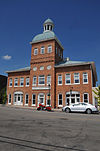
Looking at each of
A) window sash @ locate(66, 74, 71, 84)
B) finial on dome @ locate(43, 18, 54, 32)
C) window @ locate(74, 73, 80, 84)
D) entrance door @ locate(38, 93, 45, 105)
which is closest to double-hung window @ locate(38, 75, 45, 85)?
entrance door @ locate(38, 93, 45, 105)

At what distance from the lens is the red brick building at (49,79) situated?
80.0ft

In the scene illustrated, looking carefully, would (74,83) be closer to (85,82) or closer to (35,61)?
(85,82)

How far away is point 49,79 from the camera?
27.0 m

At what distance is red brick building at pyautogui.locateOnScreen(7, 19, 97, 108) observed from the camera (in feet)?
80.0

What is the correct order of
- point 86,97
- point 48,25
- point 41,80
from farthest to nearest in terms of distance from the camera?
point 48,25, point 41,80, point 86,97

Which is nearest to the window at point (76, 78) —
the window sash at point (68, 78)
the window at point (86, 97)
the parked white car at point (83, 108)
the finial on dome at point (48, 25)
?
the window sash at point (68, 78)

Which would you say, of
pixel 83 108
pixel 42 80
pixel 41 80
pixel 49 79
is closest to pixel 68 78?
pixel 49 79

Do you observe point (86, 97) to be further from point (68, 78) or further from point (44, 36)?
point (44, 36)

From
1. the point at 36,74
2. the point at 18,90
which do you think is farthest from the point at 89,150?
the point at 18,90

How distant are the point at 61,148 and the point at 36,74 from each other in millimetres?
24352

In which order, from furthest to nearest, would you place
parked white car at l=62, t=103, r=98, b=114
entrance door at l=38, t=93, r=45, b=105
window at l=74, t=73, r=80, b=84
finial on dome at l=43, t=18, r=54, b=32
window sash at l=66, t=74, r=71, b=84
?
1. finial on dome at l=43, t=18, r=54, b=32
2. entrance door at l=38, t=93, r=45, b=105
3. window sash at l=66, t=74, r=71, b=84
4. window at l=74, t=73, r=80, b=84
5. parked white car at l=62, t=103, r=98, b=114

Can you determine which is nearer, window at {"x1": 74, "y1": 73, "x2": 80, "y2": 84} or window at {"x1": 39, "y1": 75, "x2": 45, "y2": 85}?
window at {"x1": 74, "y1": 73, "x2": 80, "y2": 84}

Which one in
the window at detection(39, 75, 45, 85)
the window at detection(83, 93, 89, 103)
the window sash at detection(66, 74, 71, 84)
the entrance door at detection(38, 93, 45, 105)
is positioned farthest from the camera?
the window at detection(39, 75, 45, 85)

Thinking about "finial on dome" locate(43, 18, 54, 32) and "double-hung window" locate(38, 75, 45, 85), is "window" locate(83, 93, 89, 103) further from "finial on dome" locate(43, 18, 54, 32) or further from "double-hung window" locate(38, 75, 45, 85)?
"finial on dome" locate(43, 18, 54, 32)
